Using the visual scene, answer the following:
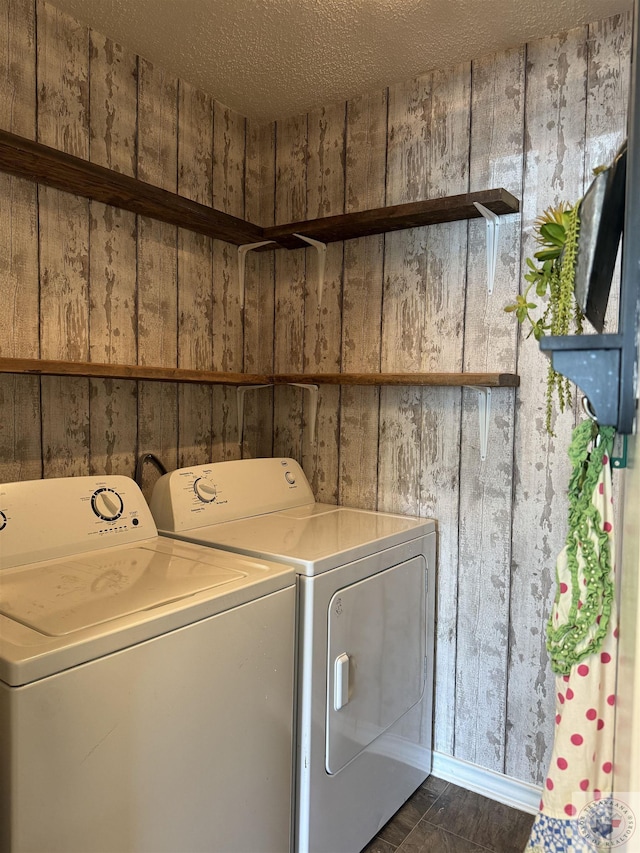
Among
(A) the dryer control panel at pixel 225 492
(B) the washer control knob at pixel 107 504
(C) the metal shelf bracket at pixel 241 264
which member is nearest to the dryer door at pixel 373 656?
(A) the dryer control panel at pixel 225 492

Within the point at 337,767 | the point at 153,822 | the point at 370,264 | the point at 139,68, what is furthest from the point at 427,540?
the point at 139,68

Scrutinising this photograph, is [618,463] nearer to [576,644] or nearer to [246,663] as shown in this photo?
[576,644]

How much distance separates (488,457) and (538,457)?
164 millimetres

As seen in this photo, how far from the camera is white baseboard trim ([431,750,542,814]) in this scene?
1.92 metres

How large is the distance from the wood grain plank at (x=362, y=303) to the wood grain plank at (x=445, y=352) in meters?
0.20

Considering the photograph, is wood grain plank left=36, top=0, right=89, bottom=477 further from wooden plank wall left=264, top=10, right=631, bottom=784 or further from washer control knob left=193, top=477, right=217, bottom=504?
wooden plank wall left=264, top=10, right=631, bottom=784

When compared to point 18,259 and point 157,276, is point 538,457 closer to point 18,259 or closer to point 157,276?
point 157,276

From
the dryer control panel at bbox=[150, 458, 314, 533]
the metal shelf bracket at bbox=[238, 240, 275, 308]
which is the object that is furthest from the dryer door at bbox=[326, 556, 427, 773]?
the metal shelf bracket at bbox=[238, 240, 275, 308]

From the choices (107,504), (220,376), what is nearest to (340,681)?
(107,504)

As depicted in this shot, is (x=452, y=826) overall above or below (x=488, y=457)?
below

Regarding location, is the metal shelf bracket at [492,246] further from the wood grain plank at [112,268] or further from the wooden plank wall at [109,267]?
the wood grain plank at [112,268]

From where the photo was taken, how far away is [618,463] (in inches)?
32.3

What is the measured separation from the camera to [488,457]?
6.53ft

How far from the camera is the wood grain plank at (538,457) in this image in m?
1.83
